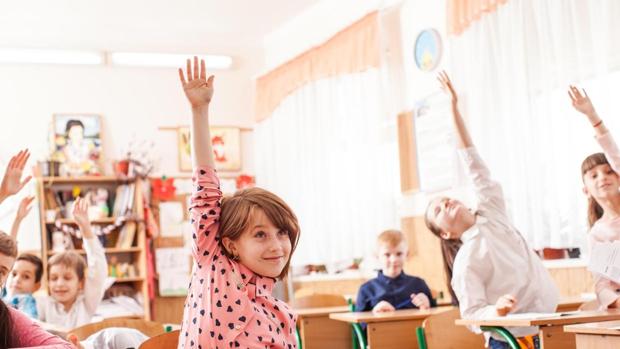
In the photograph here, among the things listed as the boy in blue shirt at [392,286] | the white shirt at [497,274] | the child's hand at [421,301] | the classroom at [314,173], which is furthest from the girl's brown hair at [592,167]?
the boy in blue shirt at [392,286]

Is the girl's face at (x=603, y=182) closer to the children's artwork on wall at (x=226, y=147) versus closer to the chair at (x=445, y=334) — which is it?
the chair at (x=445, y=334)

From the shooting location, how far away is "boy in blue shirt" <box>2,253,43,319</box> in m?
4.61

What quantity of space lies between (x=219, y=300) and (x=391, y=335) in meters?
2.25

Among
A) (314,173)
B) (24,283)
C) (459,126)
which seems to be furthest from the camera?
(314,173)

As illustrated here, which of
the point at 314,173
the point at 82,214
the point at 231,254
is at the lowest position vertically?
the point at 231,254

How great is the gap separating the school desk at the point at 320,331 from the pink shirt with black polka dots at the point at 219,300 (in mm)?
2765

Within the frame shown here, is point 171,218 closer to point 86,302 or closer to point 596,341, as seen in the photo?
point 86,302

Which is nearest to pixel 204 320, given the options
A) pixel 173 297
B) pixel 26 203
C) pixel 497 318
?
pixel 497 318

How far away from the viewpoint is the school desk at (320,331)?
195 inches

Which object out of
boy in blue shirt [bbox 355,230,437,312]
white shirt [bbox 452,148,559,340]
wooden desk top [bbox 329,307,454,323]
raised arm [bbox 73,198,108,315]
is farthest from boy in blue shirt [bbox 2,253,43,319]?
white shirt [bbox 452,148,559,340]

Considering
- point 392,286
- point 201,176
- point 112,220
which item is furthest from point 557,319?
point 112,220

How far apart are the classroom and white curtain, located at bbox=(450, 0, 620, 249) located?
1 cm

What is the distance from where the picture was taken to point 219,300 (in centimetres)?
212

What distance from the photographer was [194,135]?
2.17 meters
